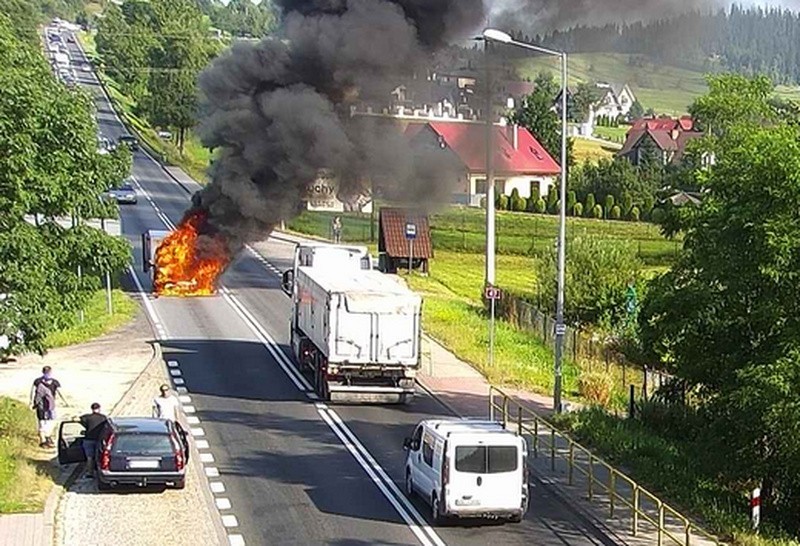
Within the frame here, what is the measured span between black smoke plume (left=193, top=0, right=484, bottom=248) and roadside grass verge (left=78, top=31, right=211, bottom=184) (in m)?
44.9

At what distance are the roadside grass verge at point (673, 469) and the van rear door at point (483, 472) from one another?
3515 mm

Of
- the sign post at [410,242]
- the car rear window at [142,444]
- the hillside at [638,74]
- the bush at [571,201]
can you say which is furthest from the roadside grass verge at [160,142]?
the car rear window at [142,444]

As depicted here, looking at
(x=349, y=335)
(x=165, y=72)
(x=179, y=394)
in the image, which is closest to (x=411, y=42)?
(x=349, y=335)

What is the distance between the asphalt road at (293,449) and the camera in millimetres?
19641

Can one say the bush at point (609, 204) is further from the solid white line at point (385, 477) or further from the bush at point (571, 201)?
the solid white line at point (385, 477)

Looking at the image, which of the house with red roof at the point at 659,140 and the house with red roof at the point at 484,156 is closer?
the house with red roof at the point at 484,156

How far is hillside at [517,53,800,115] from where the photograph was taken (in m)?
46.6

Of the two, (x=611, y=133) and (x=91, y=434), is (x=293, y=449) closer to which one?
(x=91, y=434)

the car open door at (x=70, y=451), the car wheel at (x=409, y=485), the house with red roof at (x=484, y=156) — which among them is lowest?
the car wheel at (x=409, y=485)

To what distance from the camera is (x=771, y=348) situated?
20406mm

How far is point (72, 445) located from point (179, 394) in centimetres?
801

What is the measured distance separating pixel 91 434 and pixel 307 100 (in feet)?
47.1

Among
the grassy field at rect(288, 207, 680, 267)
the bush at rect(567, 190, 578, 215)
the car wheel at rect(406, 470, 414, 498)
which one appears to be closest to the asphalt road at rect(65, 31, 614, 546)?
the car wheel at rect(406, 470, 414, 498)

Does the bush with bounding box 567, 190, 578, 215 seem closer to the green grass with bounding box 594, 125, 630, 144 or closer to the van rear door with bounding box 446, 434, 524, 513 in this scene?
the green grass with bounding box 594, 125, 630, 144
